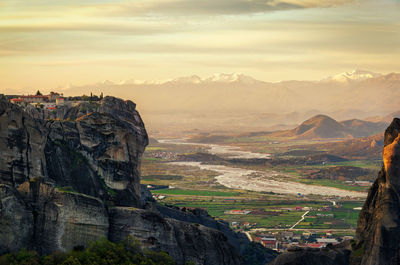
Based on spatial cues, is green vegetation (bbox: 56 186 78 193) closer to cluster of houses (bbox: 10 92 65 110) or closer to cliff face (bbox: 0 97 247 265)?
cliff face (bbox: 0 97 247 265)

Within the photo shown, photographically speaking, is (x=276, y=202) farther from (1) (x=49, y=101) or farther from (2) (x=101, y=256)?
(2) (x=101, y=256)

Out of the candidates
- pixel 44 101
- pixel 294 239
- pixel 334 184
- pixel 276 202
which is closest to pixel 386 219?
pixel 44 101

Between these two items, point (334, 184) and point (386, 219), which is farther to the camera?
point (334, 184)

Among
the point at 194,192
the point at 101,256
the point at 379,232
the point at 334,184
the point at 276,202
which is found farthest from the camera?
the point at 334,184

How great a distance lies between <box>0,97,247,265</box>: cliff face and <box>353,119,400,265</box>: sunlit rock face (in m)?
11.4

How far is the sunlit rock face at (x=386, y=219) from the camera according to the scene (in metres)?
56.8

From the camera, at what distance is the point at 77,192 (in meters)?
55.0

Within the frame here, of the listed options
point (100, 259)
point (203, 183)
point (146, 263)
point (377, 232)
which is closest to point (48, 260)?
point (100, 259)

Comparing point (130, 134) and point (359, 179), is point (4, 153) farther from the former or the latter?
point (359, 179)

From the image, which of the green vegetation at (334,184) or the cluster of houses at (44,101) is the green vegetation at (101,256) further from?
the green vegetation at (334,184)

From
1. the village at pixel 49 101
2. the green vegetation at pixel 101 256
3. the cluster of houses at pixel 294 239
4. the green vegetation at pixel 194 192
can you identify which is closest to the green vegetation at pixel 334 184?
the green vegetation at pixel 194 192

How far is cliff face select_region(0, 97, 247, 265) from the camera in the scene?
50375mm

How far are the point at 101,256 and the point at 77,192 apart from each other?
21.4ft

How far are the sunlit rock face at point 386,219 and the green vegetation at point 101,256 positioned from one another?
15.2 metres
